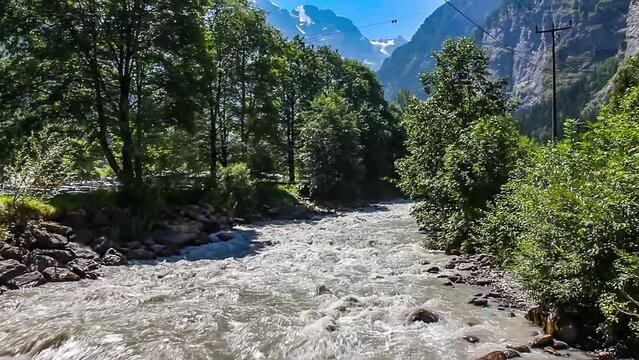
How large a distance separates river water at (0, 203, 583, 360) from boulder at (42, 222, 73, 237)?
2878 millimetres

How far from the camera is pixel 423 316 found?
9961 mm

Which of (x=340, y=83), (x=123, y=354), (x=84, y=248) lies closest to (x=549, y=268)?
(x=123, y=354)

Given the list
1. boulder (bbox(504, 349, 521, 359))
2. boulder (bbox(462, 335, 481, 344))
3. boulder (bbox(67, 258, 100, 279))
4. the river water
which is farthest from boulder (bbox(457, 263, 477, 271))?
boulder (bbox(67, 258, 100, 279))

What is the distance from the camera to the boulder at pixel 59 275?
43.5 feet

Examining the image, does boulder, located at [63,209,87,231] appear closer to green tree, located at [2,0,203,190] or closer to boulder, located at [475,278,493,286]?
green tree, located at [2,0,203,190]

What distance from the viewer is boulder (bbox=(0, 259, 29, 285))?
12.5 metres

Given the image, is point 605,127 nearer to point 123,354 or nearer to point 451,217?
point 451,217

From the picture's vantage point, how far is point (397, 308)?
1074 cm

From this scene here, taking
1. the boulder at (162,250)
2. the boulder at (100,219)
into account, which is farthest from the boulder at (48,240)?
the boulder at (162,250)

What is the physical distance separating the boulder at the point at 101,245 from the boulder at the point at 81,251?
321mm

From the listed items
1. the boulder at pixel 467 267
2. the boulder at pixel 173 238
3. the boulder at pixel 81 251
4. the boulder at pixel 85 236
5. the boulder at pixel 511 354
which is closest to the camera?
the boulder at pixel 511 354

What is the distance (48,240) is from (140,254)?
327 centimetres

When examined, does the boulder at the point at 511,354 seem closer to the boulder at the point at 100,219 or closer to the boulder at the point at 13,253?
the boulder at the point at 13,253

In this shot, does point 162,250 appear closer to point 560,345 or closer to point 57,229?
point 57,229
